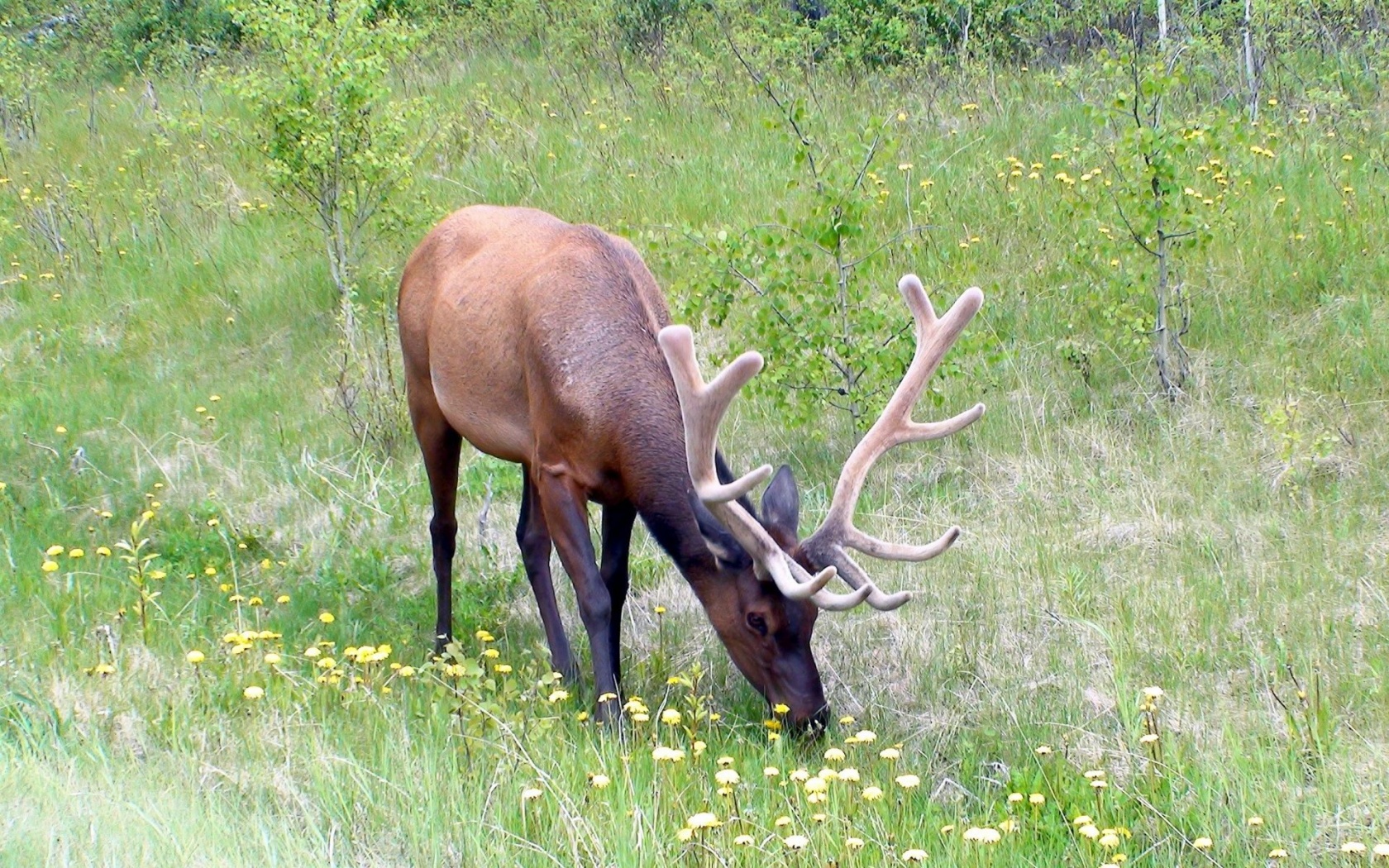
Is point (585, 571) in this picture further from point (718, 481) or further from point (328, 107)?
point (328, 107)

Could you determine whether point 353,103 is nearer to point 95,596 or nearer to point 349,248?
point 349,248

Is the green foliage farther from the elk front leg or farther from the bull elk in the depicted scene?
the elk front leg

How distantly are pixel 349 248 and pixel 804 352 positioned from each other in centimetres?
459

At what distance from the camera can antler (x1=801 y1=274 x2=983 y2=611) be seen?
17.2ft

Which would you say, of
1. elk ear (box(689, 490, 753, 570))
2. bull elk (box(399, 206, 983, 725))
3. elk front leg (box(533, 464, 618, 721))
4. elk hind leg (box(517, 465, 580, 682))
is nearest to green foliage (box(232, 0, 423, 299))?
bull elk (box(399, 206, 983, 725))

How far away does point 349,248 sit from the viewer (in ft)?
36.7

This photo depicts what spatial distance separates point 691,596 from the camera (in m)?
7.01

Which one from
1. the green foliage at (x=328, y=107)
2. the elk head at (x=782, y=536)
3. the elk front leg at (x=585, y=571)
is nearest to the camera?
the elk head at (x=782, y=536)

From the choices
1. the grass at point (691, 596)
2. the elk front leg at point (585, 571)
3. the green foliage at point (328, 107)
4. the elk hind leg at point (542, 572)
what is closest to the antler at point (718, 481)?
the grass at point (691, 596)

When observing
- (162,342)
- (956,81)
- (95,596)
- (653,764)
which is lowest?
(162,342)

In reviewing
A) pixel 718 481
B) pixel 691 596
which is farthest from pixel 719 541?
pixel 691 596

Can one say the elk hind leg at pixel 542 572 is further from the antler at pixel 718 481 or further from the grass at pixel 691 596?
the antler at pixel 718 481

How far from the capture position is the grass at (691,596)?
436 cm

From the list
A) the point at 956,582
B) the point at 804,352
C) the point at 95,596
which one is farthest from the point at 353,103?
the point at 956,582
